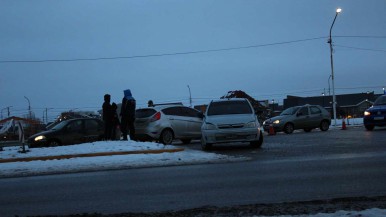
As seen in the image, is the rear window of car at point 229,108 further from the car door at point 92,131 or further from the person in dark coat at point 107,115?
the car door at point 92,131

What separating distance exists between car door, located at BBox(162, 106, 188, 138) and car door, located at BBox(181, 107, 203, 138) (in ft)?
0.46

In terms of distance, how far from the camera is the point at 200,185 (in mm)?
8484

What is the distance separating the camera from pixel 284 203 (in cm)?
648

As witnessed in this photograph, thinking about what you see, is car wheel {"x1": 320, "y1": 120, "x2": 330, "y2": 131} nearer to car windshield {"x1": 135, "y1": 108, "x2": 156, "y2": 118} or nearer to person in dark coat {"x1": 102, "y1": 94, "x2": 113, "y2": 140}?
car windshield {"x1": 135, "y1": 108, "x2": 156, "y2": 118}

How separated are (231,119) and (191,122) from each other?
14.5ft

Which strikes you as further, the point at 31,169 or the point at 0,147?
the point at 0,147

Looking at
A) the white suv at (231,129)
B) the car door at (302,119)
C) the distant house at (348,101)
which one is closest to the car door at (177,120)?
the white suv at (231,129)

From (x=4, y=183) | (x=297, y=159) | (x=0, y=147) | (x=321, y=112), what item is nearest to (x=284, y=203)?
(x=297, y=159)

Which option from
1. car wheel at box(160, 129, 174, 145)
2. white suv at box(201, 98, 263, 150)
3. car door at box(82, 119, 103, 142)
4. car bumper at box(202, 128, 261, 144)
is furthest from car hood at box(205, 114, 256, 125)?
car door at box(82, 119, 103, 142)

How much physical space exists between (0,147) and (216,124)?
829cm

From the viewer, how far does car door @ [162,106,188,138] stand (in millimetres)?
18203

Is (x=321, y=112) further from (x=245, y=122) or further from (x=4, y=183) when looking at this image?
(x=4, y=183)

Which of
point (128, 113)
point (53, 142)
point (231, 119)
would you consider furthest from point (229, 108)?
point (53, 142)

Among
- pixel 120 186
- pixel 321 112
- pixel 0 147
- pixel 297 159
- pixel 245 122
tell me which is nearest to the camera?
pixel 120 186
